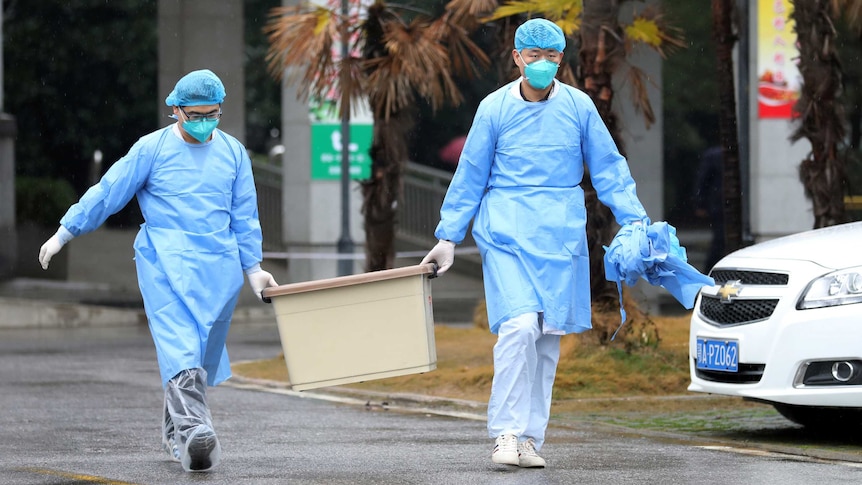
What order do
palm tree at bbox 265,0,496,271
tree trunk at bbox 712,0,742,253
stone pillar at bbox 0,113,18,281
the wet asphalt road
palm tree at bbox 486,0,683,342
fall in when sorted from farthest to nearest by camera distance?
stone pillar at bbox 0,113,18,281, palm tree at bbox 265,0,496,271, tree trunk at bbox 712,0,742,253, palm tree at bbox 486,0,683,342, the wet asphalt road

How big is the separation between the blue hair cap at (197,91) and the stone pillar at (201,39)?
54.6 feet

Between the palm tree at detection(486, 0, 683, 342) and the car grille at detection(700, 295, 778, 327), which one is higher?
the palm tree at detection(486, 0, 683, 342)

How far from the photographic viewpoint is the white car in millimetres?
7672

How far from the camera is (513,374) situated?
7051 mm

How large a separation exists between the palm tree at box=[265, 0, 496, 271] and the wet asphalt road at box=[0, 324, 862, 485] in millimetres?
3627

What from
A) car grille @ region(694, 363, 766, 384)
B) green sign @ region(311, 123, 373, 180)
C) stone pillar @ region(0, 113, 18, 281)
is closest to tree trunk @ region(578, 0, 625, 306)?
car grille @ region(694, 363, 766, 384)

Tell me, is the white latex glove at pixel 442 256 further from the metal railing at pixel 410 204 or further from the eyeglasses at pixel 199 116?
the metal railing at pixel 410 204

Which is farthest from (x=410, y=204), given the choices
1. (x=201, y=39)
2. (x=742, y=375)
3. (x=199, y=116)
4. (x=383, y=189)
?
(x=199, y=116)

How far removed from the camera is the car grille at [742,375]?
8.02m

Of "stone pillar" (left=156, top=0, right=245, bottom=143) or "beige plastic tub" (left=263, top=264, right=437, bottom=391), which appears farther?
"stone pillar" (left=156, top=0, right=245, bottom=143)

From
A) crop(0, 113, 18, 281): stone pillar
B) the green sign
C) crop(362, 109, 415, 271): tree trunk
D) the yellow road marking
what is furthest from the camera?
the green sign

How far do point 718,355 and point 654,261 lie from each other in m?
1.42

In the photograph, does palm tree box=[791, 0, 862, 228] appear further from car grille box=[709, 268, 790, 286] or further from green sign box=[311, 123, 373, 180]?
green sign box=[311, 123, 373, 180]

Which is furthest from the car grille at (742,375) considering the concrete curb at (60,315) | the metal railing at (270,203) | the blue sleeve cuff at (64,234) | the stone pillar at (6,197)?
the metal railing at (270,203)
